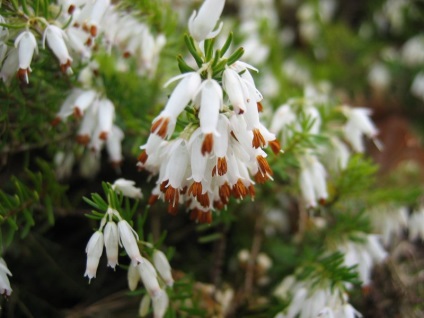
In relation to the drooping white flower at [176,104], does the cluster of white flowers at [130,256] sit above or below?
below

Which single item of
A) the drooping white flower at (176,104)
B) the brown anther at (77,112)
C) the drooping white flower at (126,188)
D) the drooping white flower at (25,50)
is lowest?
the drooping white flower at (126,188)

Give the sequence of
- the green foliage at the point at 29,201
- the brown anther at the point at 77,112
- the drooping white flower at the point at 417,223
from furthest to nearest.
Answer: the drooping white flower at the point at 417,223 → the brown anther at the point at 77,112 → the green foliage at the point at 29,201

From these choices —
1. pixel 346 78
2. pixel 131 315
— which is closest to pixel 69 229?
pixel 131 315

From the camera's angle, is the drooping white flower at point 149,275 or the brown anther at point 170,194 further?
the drooping white flower at point 149,275

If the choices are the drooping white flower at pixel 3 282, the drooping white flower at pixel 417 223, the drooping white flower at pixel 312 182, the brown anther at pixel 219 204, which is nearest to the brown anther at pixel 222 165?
the brown anther at pixel 219 204

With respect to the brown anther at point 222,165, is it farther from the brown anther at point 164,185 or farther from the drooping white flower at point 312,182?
the drooping white flower at point 312,182

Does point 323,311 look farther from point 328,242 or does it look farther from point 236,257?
point 236,257

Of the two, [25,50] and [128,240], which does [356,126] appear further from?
[25,50]
